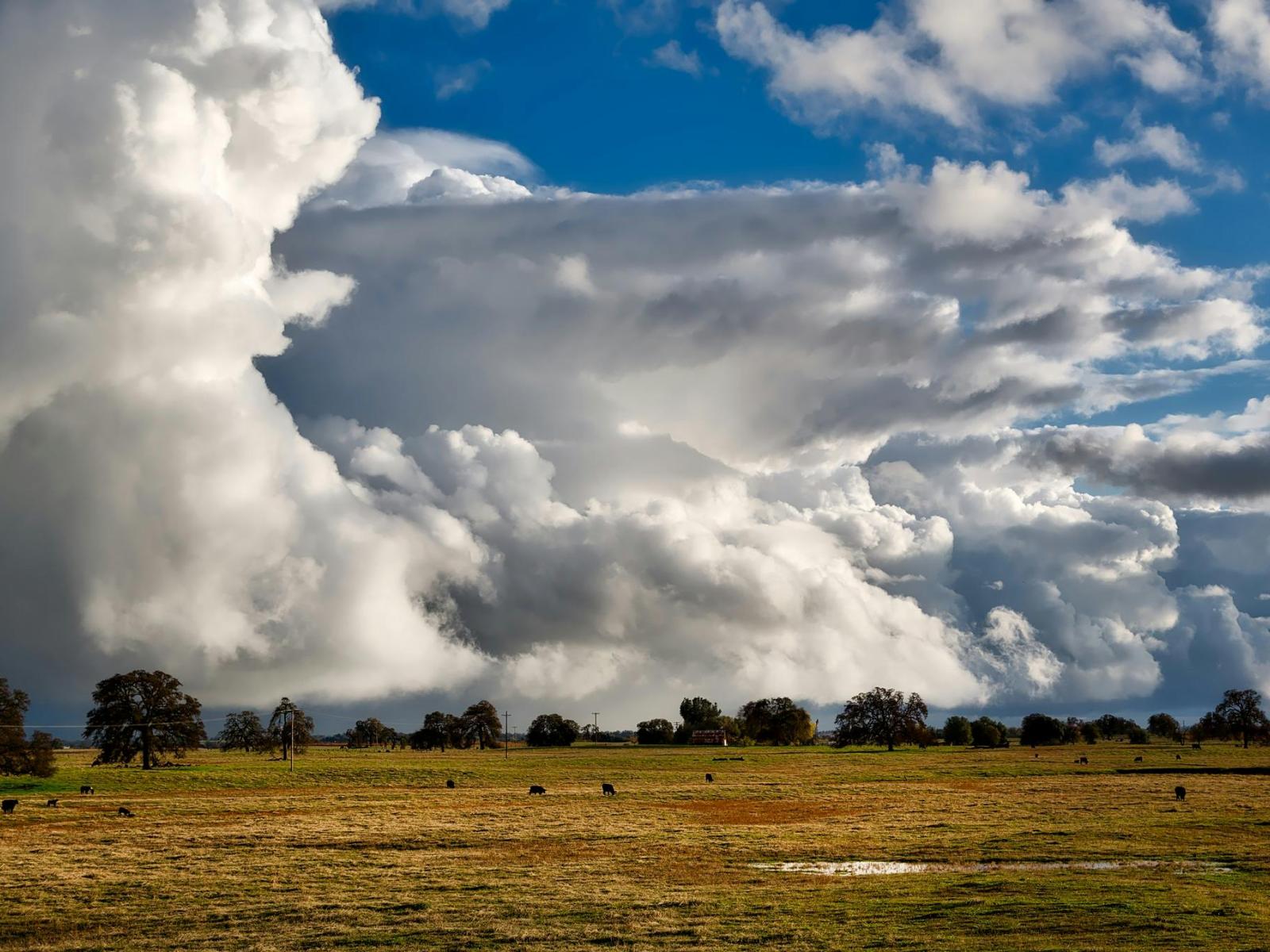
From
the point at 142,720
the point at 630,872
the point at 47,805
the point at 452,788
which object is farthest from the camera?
the point at 142,720

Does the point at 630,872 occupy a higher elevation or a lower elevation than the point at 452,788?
Answer: higher

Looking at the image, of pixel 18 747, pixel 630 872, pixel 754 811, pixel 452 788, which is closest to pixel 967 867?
pixel 630 872

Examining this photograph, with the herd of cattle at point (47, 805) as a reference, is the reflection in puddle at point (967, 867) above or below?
above

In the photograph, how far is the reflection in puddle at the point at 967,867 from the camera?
36.7m

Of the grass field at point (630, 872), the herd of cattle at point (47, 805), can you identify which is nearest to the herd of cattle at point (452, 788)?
the herd of cattle at point (47, 805)

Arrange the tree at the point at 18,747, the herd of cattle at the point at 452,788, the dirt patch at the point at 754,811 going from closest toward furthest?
the dirt patch at the point at 754,811, the herd of cattle at the point at 452,788, the tree at the point at 18,747

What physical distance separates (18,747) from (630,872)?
278ft

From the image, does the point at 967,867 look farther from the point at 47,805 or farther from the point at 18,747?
the point at 18,747

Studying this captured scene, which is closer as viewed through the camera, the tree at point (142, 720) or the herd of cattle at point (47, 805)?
the herd of cattle at point (47, 805)

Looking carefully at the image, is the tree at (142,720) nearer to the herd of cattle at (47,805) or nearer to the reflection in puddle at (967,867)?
the herd of cattle at (47,805)

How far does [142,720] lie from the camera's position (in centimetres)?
12688

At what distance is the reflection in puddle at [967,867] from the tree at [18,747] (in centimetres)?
8645

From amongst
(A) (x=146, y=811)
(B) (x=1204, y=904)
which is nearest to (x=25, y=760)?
(A) (x=146, y=811)

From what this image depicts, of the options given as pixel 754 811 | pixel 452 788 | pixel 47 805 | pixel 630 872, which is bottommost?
pixel 452 788
